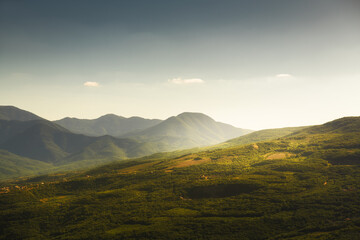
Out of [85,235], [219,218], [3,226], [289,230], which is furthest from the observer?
[3,226]

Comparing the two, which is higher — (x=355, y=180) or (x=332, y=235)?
(x=355, y=180)

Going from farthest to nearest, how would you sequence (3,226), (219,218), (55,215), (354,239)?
(55,215), (3,226), (219,218), (354,239)

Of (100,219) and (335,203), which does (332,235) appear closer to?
(335,203)

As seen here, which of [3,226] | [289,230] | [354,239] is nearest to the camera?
[354,239]

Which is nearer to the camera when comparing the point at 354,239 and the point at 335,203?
the point at 354,239

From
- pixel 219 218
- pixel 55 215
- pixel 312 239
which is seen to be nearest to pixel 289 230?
pixel 312 239

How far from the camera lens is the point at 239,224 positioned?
156750 millimetres

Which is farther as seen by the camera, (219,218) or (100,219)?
(100,219)

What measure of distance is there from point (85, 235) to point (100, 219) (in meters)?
25.4

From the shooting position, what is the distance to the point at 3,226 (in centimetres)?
18175

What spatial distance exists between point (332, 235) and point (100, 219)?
170m

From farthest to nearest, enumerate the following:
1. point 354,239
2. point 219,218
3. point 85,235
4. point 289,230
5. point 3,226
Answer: point 3,226 → point 219,218 → point 85,235 → point 289,230 → point 354,239

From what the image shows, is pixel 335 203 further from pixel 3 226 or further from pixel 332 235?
pixel 3 226

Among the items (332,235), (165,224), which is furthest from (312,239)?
(165,224)
